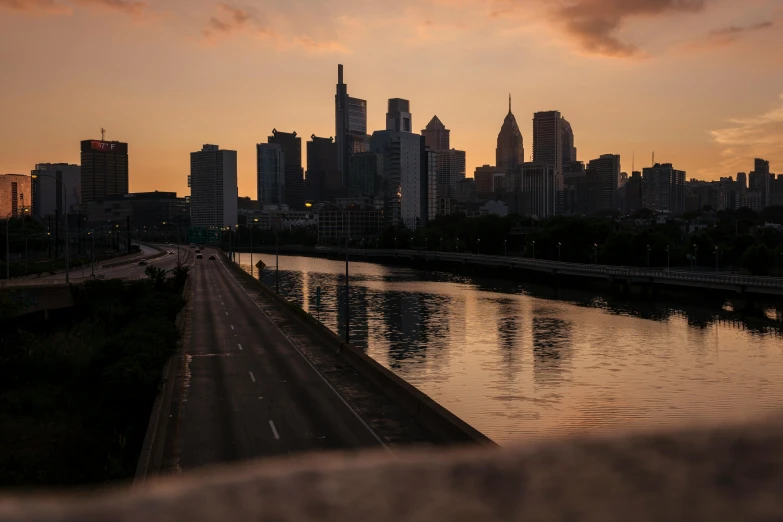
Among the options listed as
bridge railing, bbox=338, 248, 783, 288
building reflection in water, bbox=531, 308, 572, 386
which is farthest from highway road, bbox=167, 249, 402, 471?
bridge railing, bbox=338, 248, 783, 288

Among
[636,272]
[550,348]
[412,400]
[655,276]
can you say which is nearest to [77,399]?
[412,400]

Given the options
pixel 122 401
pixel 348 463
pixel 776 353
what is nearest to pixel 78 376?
pixel 122 401

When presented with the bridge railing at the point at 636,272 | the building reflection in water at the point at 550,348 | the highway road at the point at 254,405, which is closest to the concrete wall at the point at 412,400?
Answer: the highway road at the point at 254,405

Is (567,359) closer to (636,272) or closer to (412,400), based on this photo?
(412,400)

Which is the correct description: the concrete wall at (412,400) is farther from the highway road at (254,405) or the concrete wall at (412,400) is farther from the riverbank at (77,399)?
the riverbank at (77,399)

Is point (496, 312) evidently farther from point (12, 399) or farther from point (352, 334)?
point (12, 399)

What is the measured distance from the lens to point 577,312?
7912 cm

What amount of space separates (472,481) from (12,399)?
38.7m

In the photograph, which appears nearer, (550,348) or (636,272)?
(550,348)

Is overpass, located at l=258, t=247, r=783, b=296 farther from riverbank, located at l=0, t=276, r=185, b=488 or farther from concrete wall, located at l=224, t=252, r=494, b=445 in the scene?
riverbank, located at l=0, t=276, r=185, b=488

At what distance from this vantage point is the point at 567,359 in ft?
160

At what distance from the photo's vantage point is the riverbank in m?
24.8

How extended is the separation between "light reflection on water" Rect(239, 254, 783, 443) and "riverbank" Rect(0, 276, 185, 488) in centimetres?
1459

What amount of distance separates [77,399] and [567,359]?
31.0 m
